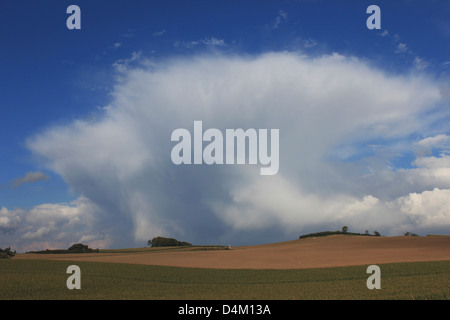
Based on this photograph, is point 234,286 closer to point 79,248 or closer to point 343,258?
point 343,258

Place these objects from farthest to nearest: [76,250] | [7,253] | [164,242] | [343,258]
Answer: [164,242] → [76,250] → [7,253] → [343,258]

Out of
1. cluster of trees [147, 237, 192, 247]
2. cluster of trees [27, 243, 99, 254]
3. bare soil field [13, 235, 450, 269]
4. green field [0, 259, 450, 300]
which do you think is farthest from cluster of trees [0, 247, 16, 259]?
green field [0, 259, 450, 300]

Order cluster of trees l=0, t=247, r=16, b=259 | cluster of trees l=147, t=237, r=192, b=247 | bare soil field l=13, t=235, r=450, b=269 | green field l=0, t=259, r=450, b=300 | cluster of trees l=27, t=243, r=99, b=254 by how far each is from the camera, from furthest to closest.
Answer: cluster of trees l=147, t=237, r=192, b=247, cluster of trees l=27, t=243, r=99, b=254, cluster of trees l=0, t=247, r=16, b=259, bare soil field l=13, t=235, r=450, b=269, green field l=0, t=259, r=450, b=300

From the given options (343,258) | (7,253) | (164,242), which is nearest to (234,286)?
(343,258)

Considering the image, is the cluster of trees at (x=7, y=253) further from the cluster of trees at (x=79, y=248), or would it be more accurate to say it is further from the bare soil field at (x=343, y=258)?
the bare soil field at (x=343, y=258)

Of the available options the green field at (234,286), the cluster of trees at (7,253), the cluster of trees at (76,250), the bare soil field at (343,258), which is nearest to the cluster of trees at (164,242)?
the cluster of trees at (76,250)

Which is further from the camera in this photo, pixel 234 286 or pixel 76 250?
pixel 76 250

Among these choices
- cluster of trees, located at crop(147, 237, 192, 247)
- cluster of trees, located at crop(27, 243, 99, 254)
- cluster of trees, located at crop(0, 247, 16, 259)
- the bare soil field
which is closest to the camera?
the bare soil field

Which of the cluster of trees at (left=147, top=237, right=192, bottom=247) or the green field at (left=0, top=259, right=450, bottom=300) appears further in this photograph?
the cluster of trees at (left=147, top=237, right=192, bottom=247)

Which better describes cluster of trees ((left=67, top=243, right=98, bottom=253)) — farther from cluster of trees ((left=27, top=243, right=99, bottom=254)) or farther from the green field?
the green field
